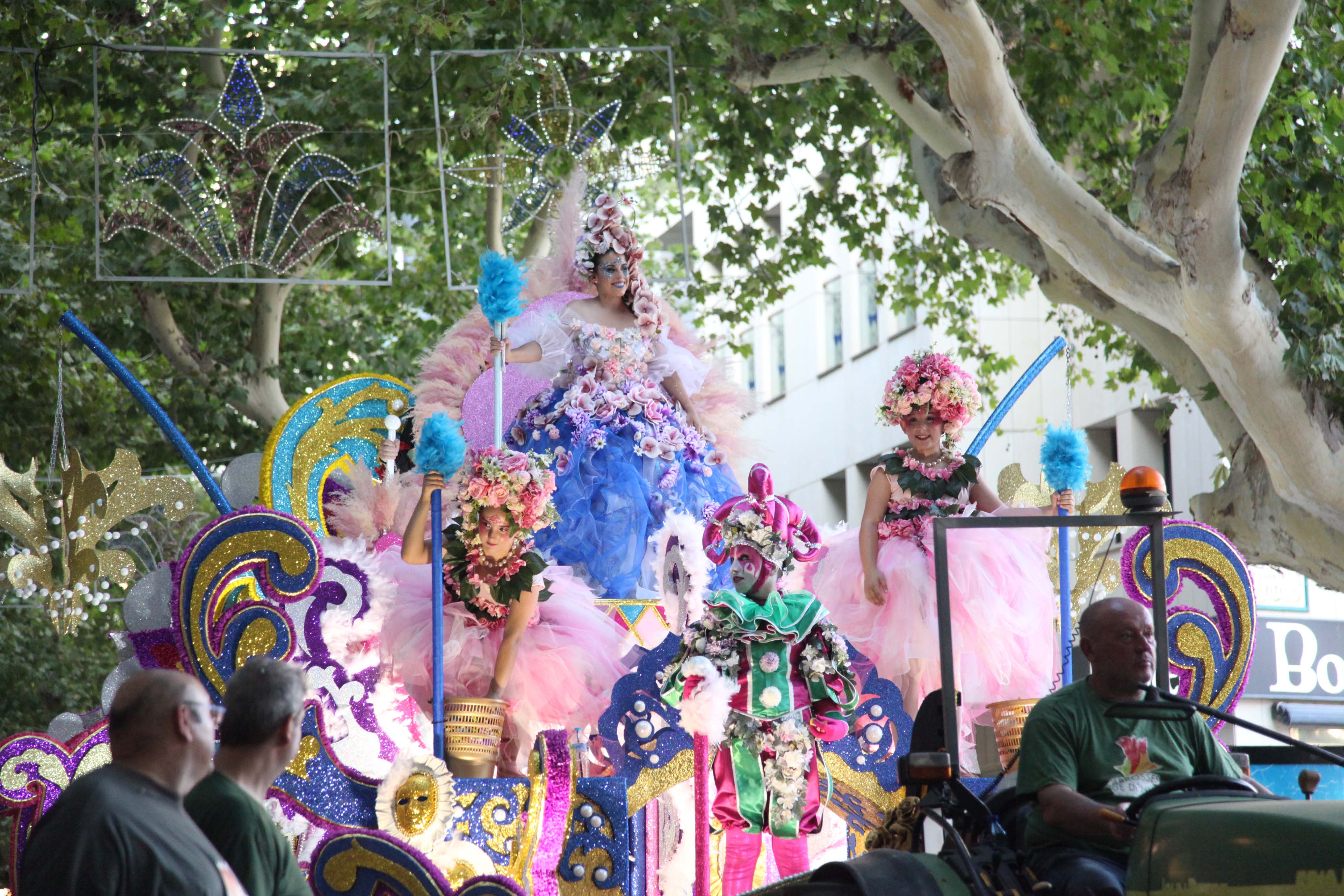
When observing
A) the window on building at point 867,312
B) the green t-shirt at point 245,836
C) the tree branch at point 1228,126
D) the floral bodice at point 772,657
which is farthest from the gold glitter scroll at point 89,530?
the window on building at point 867,312

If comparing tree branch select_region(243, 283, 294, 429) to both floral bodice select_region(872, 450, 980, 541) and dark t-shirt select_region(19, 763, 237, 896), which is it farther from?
dark t-shirt select_region(19, 763, 237, 896)

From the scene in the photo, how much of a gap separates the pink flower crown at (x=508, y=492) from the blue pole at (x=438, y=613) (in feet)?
0.43

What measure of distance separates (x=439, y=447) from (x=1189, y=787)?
3412 millimetres

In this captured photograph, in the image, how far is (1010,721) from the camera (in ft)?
21.6

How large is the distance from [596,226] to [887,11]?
3.62m

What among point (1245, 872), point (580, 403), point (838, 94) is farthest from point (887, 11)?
point (1245, 872)

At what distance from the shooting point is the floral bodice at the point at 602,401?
785cm

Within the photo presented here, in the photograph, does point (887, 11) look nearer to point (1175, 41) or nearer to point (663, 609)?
point (1175, 41)

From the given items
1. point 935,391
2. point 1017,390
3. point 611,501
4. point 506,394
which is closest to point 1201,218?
point 1017,390

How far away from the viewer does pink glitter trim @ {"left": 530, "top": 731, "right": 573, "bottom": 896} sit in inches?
232

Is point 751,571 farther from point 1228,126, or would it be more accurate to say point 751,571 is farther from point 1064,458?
point 1228,126

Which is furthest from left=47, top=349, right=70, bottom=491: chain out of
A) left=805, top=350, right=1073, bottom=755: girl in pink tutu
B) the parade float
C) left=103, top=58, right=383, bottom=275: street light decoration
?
left=805, top=350, right=1073, bottom=755: girl in pink tutu

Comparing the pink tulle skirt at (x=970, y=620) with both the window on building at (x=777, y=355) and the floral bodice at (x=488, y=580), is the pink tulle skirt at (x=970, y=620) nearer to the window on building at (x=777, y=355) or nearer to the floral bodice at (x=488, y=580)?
the floral bodice at (x=488, y=580)

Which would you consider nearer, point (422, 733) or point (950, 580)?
point (422, 733)
